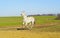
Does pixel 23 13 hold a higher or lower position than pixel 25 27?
higher

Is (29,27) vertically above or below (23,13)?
below

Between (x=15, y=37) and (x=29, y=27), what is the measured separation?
10117 mm

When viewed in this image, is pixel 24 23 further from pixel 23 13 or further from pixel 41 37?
pixel 41 37

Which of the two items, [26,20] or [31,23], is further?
[31,23]

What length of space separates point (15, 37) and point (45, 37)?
226 centimetres

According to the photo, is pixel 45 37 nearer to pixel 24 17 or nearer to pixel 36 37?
pixel 36 37

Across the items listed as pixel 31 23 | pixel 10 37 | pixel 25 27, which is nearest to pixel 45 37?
pixel 10 37

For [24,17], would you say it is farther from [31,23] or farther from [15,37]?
[15,37]

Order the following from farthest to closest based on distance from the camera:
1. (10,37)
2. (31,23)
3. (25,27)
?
1. (31,23)
2. (25,27)
3. (10,37)

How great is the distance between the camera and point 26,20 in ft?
80.1

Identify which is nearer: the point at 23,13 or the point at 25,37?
the point at 25,37

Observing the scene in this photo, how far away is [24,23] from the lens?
24.5 metres

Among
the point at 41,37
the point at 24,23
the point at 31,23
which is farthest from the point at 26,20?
the point at 41,37

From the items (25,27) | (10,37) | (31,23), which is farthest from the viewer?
(31,23)
